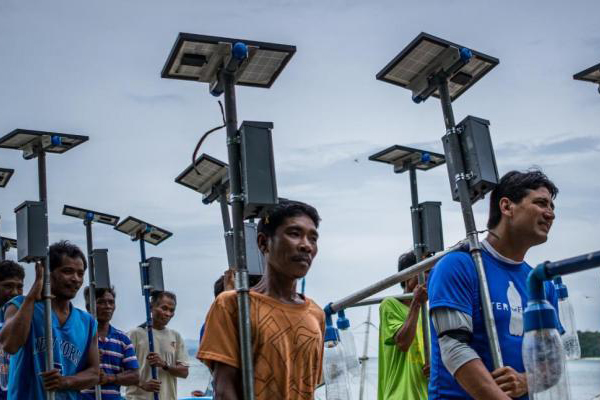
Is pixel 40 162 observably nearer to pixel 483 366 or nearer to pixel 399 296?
pixel 399 296

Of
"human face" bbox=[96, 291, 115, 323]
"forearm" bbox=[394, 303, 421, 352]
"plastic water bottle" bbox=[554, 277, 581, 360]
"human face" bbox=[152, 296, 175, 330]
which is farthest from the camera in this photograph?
"human face" bbox=[152, 296, 175, 330]

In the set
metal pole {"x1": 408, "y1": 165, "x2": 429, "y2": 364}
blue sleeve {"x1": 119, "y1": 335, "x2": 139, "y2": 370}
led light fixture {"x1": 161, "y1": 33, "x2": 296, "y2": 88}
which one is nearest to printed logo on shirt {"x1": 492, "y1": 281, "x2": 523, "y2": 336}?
led light fixture {"x1": 161, "y1": 33, "x2": 296, "y2": 88}

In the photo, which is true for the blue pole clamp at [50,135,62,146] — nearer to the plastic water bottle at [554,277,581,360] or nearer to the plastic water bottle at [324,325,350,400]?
the plastic water bottle at [324,325,350,400]

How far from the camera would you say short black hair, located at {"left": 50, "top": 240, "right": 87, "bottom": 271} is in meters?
5.12

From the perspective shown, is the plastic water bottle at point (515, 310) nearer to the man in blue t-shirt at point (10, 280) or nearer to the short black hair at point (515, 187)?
the short black hair at point (515, 187)

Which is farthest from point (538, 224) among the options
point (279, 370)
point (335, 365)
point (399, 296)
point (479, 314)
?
point (399, 296)

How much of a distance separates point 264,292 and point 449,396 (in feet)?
2.97

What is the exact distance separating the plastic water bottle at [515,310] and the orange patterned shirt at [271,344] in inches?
32.8

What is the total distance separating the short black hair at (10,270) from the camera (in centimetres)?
585

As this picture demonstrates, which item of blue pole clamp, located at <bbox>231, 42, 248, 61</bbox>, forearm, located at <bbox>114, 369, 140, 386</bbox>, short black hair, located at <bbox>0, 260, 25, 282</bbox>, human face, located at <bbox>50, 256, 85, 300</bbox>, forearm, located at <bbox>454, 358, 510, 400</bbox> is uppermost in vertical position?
blue pole clamp, located at <bbox>231, 42, 248, 61</bbox>

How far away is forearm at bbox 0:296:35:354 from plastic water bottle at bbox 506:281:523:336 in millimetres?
2861

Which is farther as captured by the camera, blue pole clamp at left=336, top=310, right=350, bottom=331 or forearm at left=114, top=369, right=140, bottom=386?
forearm at left=114, top=369, right=140, bottom=386

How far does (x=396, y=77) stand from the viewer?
409 cm

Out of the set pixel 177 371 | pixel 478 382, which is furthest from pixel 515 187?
pixel 177 371
